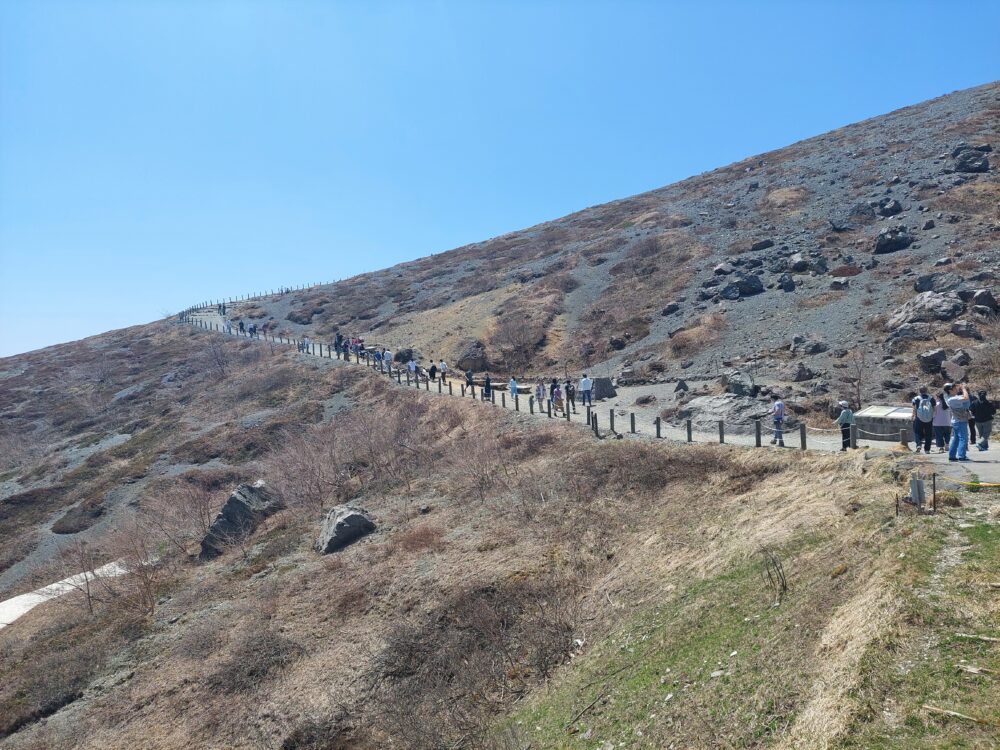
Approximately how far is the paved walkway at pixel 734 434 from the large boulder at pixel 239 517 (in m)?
10.6

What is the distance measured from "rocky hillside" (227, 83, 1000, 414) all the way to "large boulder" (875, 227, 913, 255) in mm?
85

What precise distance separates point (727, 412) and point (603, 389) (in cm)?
895

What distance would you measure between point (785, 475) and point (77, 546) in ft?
88.9

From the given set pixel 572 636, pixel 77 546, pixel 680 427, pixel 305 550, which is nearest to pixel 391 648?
pixel 572 636

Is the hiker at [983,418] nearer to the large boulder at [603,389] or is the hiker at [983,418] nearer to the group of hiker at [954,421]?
the group of hiker at [954,421]

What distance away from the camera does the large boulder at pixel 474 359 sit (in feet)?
133

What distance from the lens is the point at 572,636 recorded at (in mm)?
11492

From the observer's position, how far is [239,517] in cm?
2203

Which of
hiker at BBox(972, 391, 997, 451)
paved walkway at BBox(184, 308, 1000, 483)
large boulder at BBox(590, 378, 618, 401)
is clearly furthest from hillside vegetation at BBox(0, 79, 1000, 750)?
large boulder at BBox(590, 378, 618, 401)

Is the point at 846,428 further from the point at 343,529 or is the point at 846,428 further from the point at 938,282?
the point at 938,282

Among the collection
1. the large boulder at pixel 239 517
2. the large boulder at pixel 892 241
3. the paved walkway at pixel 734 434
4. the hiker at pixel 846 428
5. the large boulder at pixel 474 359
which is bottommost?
the large boulder at pixel 239 517

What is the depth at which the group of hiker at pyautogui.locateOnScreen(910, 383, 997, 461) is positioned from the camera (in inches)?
485

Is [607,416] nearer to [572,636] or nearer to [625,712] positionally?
[572,636]

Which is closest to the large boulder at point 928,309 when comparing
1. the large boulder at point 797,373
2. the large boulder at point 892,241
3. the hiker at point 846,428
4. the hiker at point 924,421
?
the large boulder at point 797,373
